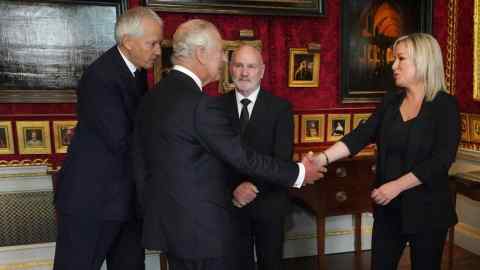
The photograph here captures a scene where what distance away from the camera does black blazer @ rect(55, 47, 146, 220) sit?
89.1 inches

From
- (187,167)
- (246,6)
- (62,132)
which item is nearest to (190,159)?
(187,167)

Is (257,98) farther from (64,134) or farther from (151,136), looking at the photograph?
(64,134)

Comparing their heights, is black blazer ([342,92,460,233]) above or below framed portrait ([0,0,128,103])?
below

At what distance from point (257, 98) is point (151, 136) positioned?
3.65 ft

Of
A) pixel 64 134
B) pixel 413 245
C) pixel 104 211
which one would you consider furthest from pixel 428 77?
pixel 64 134

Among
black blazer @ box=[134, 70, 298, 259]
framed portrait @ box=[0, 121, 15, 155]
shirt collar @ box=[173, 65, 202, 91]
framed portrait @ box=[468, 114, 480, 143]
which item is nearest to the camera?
black blazer @ box=[134, 70, 298, 259]

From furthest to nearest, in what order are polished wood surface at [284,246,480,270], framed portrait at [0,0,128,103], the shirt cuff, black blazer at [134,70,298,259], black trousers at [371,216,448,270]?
polished wood surface at [284,246,480,270]
framed portrait at [0,0,128,103]
black trousers at [371,216,448,270]
the shirt cuff
black blazer at [134,70,298,259]

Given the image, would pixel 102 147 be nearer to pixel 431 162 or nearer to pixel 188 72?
pixel 188 72

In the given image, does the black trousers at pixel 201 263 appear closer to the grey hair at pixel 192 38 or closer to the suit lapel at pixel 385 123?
the grey hair at pixel 192 38

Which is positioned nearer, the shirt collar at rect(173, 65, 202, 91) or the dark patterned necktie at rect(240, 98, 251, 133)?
the shirt collar at rect(173, 65, 202, 91)

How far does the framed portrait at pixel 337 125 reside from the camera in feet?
14.3

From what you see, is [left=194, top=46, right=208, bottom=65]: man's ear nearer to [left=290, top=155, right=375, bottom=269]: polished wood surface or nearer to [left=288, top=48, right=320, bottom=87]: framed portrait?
[left=290, top=155, right=375, bottom=269]: polished wood surface

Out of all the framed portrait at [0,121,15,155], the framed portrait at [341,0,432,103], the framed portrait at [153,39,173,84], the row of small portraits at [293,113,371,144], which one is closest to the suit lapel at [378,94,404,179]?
the row of small portraits at [293,113,371,144]

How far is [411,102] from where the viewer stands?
2.46m
